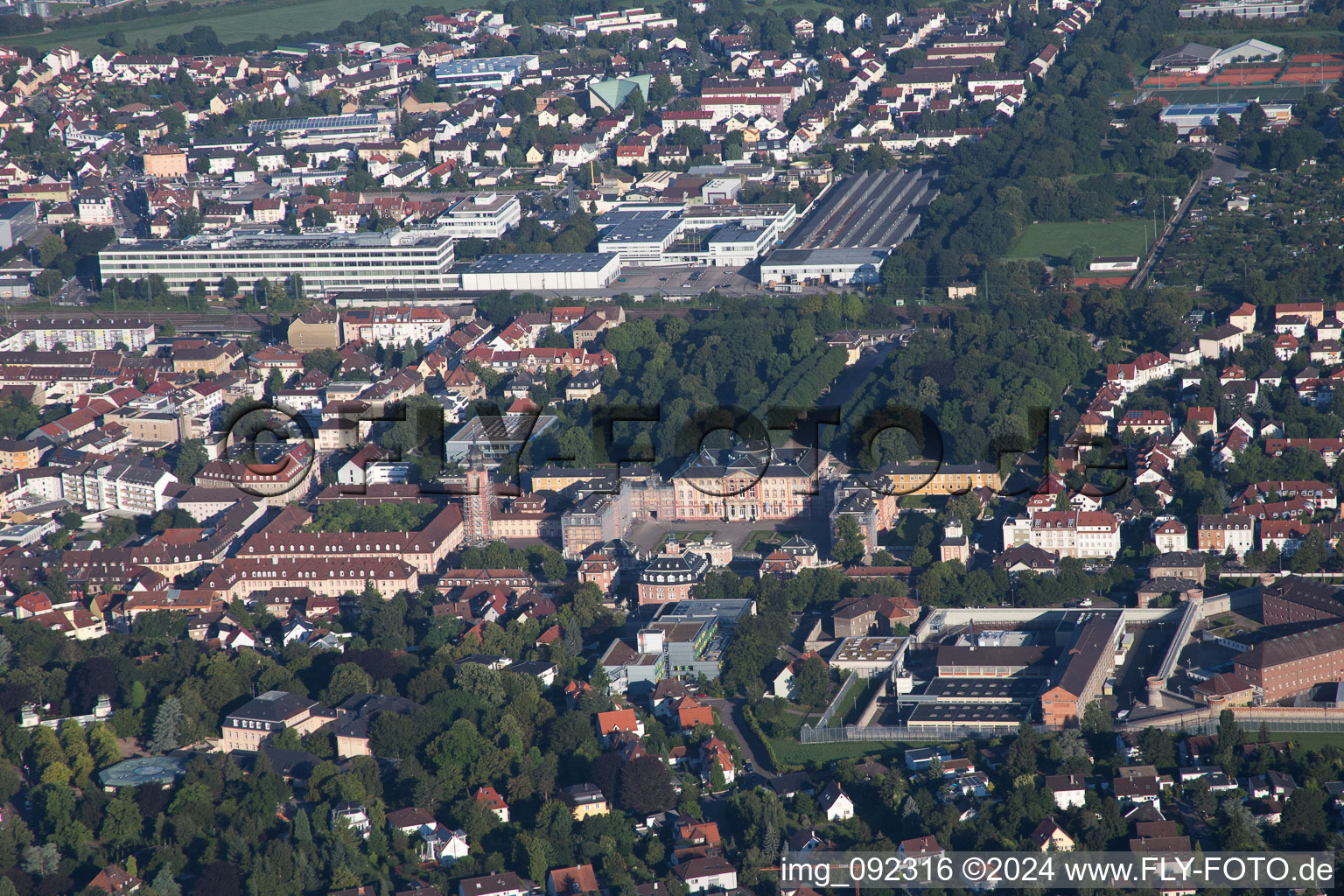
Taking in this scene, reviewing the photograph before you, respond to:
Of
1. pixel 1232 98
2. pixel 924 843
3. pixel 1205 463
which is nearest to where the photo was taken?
pixel 924 843

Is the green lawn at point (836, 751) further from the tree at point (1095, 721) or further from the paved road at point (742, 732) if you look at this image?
the tree at point (1095, 721)

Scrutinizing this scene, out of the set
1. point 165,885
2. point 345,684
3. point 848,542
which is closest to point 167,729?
point 345,684

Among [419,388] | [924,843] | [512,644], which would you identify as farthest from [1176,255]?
[924,843]

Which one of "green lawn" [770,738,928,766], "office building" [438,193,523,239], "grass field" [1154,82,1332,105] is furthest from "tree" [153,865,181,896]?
"grass field" [1154,82,1332,105]

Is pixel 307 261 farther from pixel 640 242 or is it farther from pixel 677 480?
pixel 677 480

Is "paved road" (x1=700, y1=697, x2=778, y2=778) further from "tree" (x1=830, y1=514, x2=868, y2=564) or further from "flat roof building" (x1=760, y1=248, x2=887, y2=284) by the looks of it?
"flat roof building" (x1=760, y1=248, x2=887, y2=284)

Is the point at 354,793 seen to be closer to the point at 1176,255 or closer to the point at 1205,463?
the point at 1205,463
